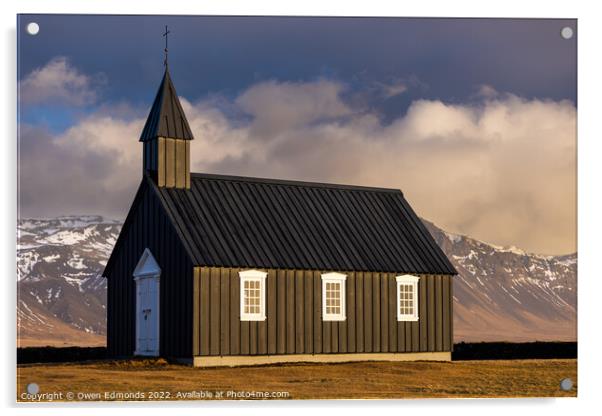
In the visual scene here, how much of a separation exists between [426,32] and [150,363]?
12.5 meters

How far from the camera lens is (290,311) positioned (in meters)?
36.6

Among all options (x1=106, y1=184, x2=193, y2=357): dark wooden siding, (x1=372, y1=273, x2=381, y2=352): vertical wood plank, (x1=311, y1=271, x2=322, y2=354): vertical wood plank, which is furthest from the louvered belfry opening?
(x1=372, y1=273, x2=381, y2=352): vertical wood plank

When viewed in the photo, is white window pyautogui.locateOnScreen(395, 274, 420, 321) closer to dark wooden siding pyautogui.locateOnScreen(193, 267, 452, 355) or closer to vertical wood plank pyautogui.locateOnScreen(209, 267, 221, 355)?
dark wooden siding pyautogui.locateOnScreen(193, 267, 452, 355)

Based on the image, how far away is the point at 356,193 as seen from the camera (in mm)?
42438

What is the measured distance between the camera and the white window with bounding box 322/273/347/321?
37500mm

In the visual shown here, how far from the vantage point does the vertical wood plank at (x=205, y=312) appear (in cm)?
3466

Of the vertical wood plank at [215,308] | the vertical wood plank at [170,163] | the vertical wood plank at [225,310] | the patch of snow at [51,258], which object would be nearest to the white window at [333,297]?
the vertical wood plank at [225,310]

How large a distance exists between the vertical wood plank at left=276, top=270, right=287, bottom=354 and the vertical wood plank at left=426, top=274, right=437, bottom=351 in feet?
19.3

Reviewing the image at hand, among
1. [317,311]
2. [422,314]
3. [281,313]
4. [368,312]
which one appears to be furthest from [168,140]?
[422,314]

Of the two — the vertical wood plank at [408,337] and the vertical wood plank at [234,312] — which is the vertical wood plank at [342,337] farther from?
the vertical wood plank at [234,312]

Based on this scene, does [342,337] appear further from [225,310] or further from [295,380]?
[295,380]

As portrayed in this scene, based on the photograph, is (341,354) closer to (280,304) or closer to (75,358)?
(280,304)

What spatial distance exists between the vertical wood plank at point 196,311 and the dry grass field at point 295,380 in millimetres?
806

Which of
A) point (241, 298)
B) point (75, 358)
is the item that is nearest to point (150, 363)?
point (241, 298)
